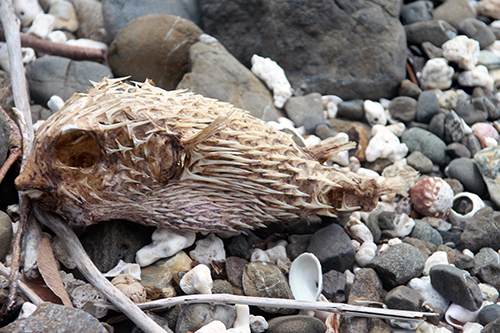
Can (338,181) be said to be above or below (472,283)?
above

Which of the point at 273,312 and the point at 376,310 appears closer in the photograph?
the point at 376,310

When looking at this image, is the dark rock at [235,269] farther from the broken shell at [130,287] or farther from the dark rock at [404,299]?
the dark rock at [404,299]

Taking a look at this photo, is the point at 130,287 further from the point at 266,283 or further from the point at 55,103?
the point at 55,103

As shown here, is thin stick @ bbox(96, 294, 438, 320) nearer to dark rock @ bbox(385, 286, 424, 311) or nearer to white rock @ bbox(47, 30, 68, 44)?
dark rock @ bbox(385, 286, 424, 311)

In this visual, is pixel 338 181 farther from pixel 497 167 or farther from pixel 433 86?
pixel 433 86

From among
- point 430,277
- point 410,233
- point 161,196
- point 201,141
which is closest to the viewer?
point 201,141

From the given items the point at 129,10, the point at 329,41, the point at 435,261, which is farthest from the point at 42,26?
the point at 435,261

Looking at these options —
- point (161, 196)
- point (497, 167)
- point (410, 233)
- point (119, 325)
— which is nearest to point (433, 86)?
point (497, 167)
